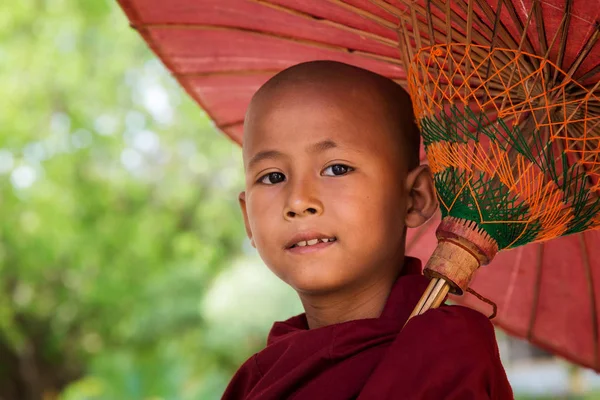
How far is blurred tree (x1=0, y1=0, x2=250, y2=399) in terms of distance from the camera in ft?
26.1

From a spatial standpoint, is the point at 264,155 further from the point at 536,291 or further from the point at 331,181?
the point at 536,291

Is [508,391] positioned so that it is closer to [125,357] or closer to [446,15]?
[446,15]

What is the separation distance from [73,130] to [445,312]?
→ 736 centimetres

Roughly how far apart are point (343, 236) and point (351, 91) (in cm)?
28

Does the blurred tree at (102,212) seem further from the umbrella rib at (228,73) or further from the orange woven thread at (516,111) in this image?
the orange woven thread at (516,111)

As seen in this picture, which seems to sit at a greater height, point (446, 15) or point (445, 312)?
point (446, 15)

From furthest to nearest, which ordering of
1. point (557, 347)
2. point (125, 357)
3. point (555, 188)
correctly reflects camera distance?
point (125, 357) → point (557, 347) → point (555, 188)

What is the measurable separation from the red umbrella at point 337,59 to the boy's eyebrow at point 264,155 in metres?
0.30

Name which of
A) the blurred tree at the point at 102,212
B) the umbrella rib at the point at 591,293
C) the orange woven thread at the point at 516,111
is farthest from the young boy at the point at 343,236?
the blurred tree at the point at 102,212

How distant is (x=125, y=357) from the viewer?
8.89 metres

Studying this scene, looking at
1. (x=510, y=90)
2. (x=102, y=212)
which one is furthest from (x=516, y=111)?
(x=102, y=212)

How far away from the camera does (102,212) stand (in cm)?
854

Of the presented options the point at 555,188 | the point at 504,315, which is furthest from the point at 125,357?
the point at 555,188

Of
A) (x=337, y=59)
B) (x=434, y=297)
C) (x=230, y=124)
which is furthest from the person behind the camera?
(x=230, y=124)
